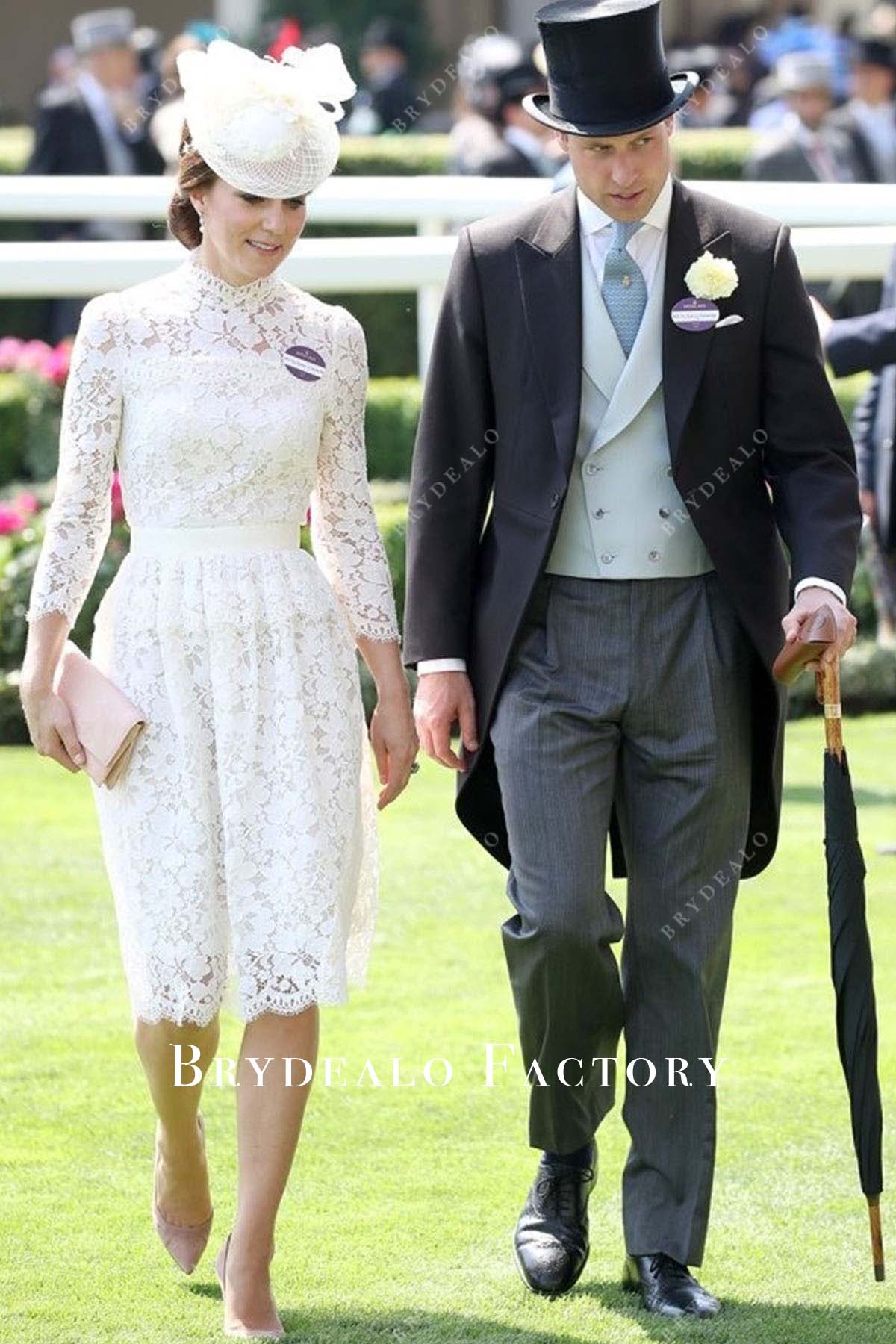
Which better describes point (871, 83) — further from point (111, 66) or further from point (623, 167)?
point (623, 167)

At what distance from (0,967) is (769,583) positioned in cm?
244

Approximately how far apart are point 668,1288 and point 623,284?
56.7 inches

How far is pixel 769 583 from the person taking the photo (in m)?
3.87

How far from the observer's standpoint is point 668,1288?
378 cm

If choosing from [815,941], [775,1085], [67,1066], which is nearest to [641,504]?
[775,1085]

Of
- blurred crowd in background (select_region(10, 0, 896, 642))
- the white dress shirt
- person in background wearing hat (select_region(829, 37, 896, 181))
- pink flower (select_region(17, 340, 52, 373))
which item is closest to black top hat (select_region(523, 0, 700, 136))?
the white dress shirt

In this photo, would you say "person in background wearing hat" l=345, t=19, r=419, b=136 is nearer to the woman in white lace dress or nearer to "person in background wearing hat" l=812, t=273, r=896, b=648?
"person in background wearing hat" l=812, t=273, r=896, b=648

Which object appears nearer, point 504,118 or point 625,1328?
point 625,1328

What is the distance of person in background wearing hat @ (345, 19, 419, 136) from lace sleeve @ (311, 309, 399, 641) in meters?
18.1

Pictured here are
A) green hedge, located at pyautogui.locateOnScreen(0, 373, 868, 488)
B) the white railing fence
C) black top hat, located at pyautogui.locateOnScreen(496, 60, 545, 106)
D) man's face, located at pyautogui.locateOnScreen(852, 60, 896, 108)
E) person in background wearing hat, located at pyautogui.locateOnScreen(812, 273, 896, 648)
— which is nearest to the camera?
person in background wearing hat, located at pyautogui.locateOnScreen(812, 273, 896, 648)

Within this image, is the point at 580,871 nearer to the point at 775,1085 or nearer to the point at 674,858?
the point at 674,858

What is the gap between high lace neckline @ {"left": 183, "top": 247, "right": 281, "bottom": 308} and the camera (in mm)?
3816

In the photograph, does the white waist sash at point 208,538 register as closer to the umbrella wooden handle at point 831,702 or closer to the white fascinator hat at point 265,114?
the white fascinator hat at point 265,114

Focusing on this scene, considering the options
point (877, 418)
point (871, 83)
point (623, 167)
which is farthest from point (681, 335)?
point (871, 83)
